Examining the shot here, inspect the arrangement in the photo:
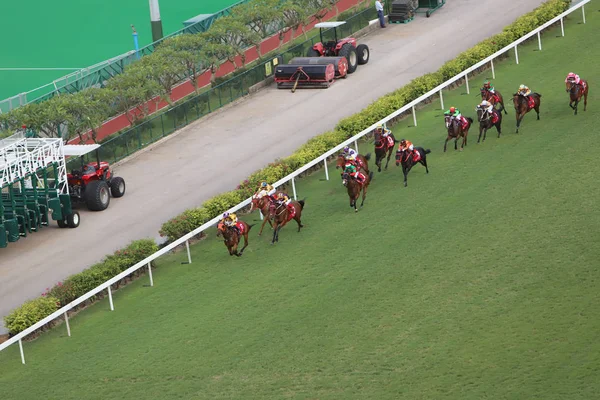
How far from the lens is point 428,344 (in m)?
18.2

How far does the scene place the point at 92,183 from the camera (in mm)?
27266

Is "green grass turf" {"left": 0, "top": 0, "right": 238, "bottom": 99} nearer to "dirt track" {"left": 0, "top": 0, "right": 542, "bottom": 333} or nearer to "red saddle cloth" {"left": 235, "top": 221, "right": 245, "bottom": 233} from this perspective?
"dirt track" {"left": 0, "top": 0, "right": 542, "bottom": 333}

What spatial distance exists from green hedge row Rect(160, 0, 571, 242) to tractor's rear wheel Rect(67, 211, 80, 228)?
9.66 ft

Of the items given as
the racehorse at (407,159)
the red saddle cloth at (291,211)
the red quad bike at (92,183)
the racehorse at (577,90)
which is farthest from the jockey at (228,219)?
the racehorse at (577,90)

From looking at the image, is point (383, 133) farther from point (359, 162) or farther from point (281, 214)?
point (281, 214)

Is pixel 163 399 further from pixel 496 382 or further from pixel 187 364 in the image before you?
pixel 496 382

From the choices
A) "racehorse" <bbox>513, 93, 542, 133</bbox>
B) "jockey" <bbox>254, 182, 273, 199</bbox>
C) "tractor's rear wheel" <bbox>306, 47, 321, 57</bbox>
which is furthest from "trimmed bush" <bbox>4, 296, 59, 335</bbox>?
"tractor's rear wheel" <bbox>306, 47, 321, 57</bbox>

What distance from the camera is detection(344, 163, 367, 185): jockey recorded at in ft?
77.8

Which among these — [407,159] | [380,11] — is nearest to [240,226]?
[407,159]

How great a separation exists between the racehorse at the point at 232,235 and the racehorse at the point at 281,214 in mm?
583

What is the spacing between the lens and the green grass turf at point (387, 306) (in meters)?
17.4

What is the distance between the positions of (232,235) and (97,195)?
18.7ft

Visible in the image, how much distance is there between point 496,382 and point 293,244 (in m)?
7.28

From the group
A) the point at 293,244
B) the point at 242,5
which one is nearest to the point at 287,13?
the point at 242,5
